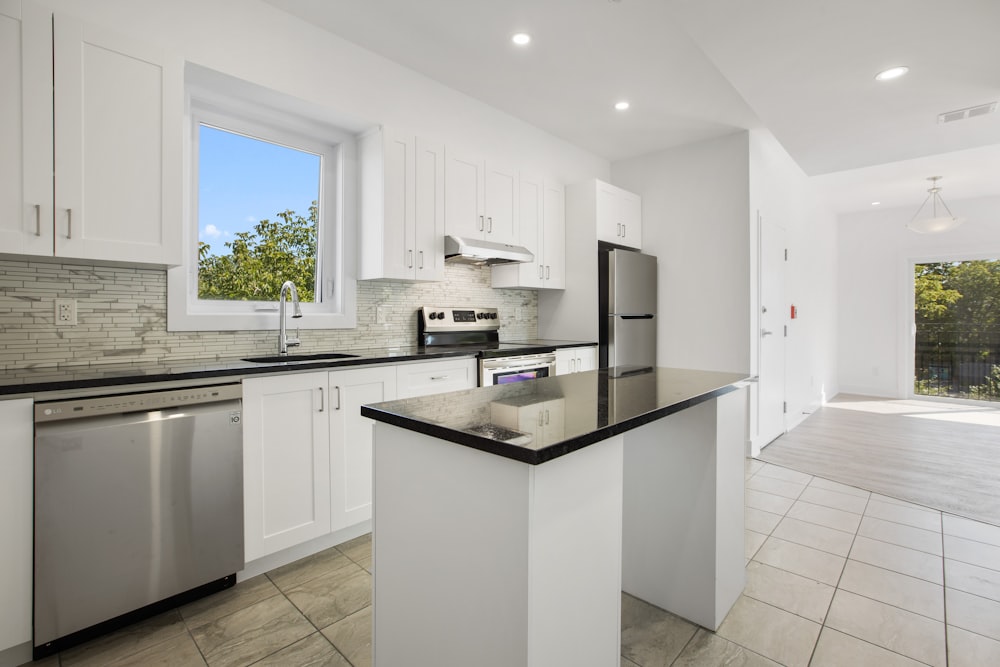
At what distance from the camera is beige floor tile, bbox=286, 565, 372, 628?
1890mm

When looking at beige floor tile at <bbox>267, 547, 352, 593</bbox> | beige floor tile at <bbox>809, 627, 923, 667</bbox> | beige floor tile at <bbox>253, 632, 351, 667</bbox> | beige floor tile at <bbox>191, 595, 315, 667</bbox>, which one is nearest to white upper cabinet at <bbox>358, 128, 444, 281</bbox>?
beige floor tile at <bbox>267, 547, 352, 593</bbox>

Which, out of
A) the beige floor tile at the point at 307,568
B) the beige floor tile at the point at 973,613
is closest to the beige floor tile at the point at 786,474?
the beige floor tile at the point at 973,613

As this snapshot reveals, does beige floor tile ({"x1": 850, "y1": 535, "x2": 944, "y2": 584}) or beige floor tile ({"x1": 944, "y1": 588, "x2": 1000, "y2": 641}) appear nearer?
beige floor tile ({"x1": 944, "y1": 588, "x2": 1000, "y2": 641})

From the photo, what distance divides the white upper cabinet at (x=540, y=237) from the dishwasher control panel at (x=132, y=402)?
241 centimetres

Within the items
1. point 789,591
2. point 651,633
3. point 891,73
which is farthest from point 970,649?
point 891,73

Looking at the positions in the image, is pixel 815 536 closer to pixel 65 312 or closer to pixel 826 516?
pixel 826 516

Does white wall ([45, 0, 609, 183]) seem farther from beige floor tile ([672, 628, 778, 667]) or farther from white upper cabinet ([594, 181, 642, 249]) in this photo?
beige floor tile ([672, 628, 778, 667])

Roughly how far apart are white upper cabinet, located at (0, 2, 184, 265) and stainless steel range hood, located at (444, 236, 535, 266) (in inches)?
63.1

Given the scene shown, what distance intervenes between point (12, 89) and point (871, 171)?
6.67 meters

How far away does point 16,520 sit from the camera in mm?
1527

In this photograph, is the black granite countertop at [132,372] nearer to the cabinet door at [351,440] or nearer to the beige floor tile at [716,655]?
the cabinet door at [351,440]

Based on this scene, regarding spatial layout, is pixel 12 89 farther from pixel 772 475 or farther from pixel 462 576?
pixel 772 475

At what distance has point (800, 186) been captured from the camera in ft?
17.5


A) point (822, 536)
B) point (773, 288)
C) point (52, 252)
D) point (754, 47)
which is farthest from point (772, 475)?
point (52, 252)
